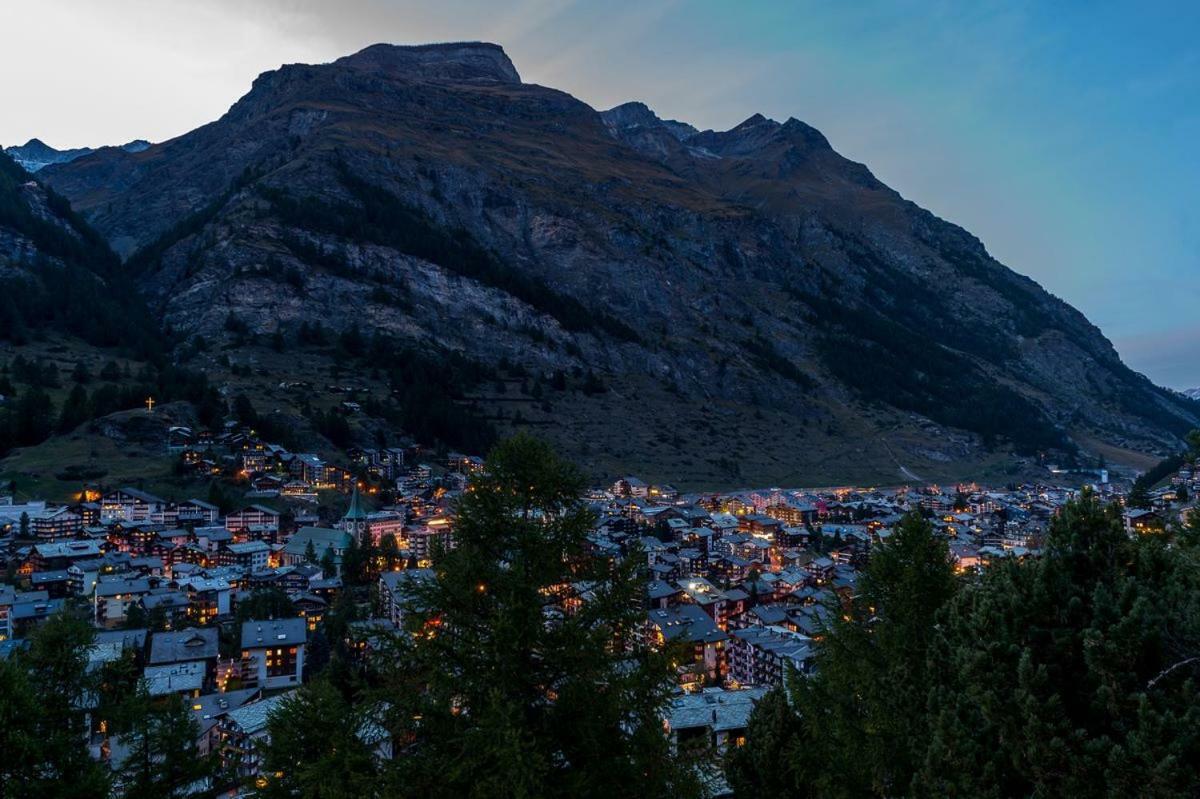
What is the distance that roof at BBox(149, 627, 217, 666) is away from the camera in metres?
50.2

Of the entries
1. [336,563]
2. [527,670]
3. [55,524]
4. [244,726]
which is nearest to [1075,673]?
[527,670]

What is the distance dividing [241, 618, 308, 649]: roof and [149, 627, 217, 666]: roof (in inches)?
91.9

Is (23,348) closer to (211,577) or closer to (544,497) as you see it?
(211,577)

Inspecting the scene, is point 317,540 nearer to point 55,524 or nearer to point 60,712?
point 55,524

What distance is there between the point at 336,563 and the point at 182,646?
27770 mm

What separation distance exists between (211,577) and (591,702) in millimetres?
71639

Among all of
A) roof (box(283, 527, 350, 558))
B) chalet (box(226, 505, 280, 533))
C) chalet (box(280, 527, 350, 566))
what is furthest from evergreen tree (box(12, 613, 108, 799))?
chalet (box(226, 505, 280, 533))

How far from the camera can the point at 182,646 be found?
5188cm

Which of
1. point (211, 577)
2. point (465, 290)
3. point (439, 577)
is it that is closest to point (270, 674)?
point (211, 577)

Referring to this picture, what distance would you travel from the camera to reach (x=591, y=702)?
9.56 m

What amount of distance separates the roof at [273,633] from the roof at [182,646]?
7.66 feet

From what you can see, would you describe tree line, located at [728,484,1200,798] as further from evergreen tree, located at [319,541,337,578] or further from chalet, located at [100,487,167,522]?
chalet, located at [100,487,167,522]

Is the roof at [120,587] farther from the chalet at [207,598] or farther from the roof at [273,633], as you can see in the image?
the roof at [273,633]

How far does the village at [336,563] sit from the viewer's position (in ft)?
146
